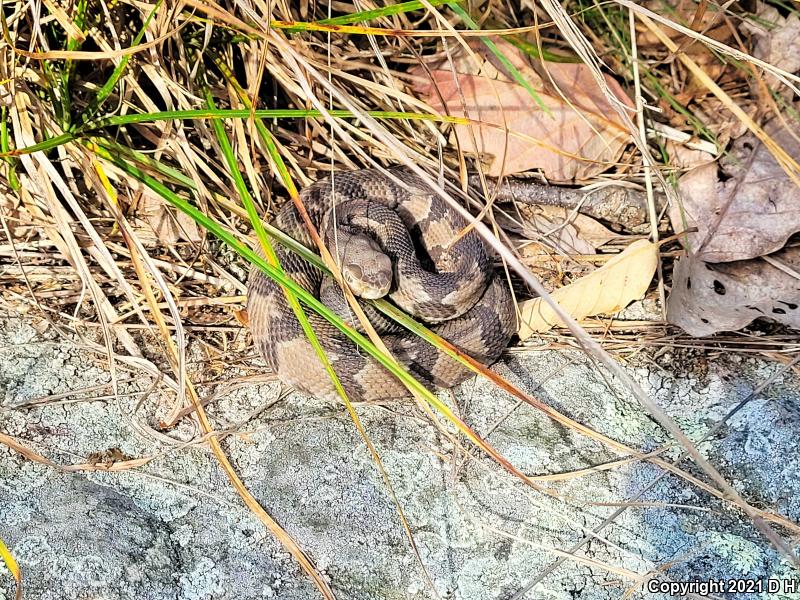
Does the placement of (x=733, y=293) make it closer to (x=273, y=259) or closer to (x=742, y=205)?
(x=742, y=205)

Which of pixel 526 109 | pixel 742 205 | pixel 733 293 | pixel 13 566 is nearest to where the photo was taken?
pixel 13 566

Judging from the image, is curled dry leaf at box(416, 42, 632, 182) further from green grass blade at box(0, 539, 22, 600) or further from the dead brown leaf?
green grass blade at box(0, 539, 22, 600)

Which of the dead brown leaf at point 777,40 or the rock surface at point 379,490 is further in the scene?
the dead brown leaf at point 777,40

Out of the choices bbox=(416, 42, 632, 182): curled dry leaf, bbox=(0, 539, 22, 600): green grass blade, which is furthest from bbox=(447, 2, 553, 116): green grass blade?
bbox=(0, 539, 22, 600): green grass blade

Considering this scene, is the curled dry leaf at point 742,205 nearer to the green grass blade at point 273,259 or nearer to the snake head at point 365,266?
the snake head at point 365,266

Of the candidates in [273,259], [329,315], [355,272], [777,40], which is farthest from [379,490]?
[777,40]

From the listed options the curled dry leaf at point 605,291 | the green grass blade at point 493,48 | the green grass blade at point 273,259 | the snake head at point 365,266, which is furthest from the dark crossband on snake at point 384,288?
the green grass blade at point 493,48

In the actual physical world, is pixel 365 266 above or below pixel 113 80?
below
